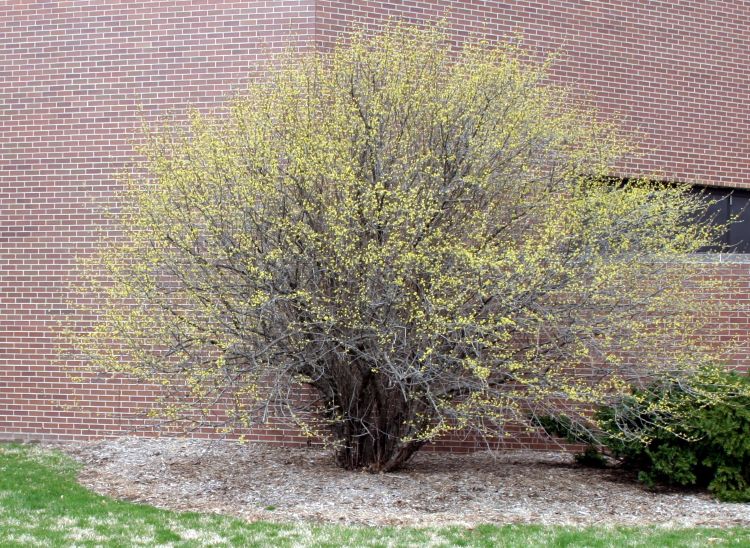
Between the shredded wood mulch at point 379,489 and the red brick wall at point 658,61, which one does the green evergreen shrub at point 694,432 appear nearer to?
the shredded wood mulch at point 379,489

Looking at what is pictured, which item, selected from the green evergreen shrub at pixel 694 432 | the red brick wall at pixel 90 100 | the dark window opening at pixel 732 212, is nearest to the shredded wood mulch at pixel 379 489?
the green evergreen shrub at pixel 694 432

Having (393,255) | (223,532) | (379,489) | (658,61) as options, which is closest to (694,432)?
(379,489)

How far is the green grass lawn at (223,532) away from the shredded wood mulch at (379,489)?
0.29m

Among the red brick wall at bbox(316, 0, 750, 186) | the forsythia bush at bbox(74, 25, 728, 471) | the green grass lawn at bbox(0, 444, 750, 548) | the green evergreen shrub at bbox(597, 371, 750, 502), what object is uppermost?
the red brick wall at bbox(316, 0, 750, 186)

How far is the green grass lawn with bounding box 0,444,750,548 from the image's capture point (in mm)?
6605

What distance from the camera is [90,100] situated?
34.9ft

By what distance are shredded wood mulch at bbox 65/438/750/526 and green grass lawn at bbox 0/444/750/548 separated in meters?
0.29

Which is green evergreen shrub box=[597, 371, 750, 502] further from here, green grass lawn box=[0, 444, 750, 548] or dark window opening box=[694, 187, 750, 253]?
dark window opening box=[694, 187, 750, 253]

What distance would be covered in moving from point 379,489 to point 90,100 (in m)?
5.89

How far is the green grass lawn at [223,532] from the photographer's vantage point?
6.61m

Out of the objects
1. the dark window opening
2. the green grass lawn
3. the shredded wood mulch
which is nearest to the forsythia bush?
the shredded wood mulch

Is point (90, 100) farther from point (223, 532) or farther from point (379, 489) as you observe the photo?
point (223, 532)

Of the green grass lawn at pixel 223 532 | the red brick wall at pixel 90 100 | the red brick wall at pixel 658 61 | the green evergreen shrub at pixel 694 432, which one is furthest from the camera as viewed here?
the red brick wall at pixel 658 61

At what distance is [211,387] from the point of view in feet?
26.3
